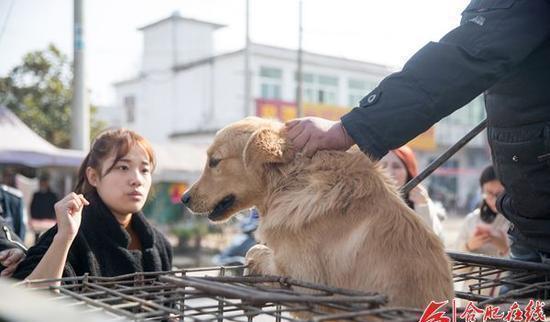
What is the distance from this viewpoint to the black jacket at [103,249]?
222cm

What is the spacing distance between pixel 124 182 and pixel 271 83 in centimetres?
2517

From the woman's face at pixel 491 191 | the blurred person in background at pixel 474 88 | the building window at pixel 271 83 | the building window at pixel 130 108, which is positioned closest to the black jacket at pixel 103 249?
the blurred person in background at pixel 474 88

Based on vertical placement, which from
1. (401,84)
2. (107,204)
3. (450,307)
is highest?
(401,84)

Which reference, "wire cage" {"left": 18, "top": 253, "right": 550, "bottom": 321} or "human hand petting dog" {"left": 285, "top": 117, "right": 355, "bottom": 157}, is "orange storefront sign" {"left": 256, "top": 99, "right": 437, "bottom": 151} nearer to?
"human hand petting dog" {"left": 285, "top": 117, "right": 355, "bottom": 157}

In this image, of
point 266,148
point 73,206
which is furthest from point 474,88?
point 73,206

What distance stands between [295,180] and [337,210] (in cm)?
26

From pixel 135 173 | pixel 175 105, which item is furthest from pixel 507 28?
pixel 175 105

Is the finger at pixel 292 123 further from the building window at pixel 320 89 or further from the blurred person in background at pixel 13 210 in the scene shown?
the building window at pixel 320 89

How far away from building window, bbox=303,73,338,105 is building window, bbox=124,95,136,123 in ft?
32.8

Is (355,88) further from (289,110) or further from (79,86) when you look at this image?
(79,86)

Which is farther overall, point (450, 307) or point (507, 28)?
point (507, 28)

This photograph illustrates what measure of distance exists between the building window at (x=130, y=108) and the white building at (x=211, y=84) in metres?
0.05

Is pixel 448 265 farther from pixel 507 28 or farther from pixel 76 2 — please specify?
pixel 76 2

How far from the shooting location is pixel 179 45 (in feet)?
95.1
